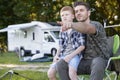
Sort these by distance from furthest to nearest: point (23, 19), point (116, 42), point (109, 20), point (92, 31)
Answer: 1. point (23, 19)
2. point (109, 20)
3. point (116, 42)
4. point (92, 31)

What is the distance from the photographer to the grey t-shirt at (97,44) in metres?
3.76

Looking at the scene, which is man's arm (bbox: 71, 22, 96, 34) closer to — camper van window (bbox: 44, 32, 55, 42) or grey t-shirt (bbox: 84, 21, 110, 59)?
grey t-shirt (bbox: 84, 21, 110, 59)

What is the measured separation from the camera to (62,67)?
410cm

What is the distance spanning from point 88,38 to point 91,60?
245 mm

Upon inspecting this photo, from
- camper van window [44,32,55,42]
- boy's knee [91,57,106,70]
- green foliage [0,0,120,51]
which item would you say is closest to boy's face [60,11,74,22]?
boy's knee [91,57,106,70]

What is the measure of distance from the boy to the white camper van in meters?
14.4

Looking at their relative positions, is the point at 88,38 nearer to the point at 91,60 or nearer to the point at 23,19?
the point at 91,60

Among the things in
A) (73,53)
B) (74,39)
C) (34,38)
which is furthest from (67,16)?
(34,38)

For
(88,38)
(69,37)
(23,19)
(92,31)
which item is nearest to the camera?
(92,31)

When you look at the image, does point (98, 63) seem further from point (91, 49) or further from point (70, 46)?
point (70, 46)

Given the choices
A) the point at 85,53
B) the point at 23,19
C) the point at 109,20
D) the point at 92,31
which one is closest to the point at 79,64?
the point at 85,53

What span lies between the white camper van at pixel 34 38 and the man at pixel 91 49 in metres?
14.6

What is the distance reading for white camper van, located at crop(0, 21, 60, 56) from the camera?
19375mm

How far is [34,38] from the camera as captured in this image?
21312 millimetres
